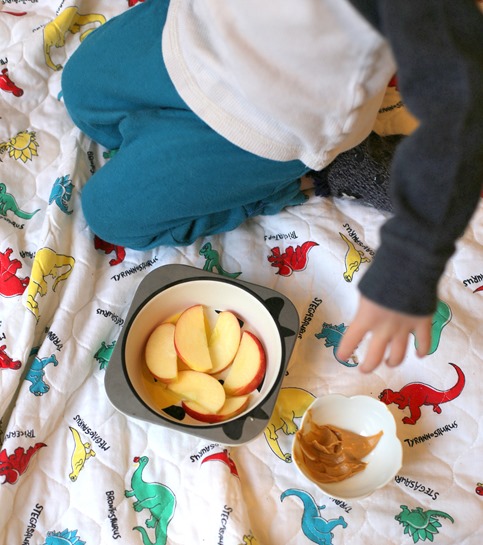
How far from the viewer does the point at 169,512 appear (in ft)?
2.14

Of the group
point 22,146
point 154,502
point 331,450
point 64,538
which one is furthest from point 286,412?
point 22,146

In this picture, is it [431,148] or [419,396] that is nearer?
[431,148]

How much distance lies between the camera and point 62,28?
882 millimetres

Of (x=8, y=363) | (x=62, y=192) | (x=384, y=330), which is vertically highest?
(x=384, y=330)

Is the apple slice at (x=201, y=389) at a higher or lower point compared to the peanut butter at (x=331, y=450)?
higher

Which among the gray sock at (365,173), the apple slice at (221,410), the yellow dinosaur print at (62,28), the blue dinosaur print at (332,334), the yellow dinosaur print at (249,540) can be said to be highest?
the yellow dinosaur print at (62,28)

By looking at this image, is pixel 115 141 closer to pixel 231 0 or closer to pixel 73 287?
pixel 73 287

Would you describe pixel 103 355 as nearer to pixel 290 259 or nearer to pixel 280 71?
pixel 290 259

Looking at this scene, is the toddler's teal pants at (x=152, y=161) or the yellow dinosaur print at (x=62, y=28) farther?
the yellow dinosaur print at (x=62, y=28)

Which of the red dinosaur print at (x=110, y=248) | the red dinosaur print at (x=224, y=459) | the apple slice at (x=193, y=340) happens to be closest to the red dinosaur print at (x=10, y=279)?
the red dinosaur print at (x=110, y=248)

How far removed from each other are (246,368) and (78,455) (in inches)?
8.7

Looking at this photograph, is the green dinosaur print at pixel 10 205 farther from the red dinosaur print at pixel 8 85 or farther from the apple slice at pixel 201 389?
the apple slice at pixel 201 389

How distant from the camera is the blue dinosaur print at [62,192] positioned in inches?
30.4

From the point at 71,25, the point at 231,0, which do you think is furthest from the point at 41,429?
the point at 71,25
